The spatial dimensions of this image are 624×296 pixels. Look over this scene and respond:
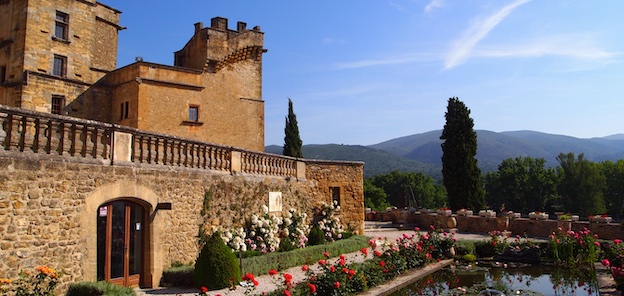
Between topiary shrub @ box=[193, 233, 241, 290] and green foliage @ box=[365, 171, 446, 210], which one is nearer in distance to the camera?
topiary shrub @ box=[193, 233, 241, 290]

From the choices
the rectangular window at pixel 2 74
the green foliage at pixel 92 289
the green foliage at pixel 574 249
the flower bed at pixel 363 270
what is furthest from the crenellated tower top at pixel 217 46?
the green foliage at pixel 574 249

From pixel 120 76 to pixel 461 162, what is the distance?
22331 millimetres

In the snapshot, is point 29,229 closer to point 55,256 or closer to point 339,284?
point 55,256

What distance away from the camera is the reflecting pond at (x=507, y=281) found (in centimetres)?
1213

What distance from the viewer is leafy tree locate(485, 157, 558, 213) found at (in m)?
63.5

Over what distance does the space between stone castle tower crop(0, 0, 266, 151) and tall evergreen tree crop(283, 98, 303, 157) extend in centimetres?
763

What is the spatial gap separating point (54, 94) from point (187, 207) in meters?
15.3

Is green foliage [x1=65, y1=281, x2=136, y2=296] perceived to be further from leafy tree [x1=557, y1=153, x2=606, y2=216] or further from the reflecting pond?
leafy tree [x1=557, y1=153, x2=606, y2=216]

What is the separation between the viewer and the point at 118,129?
10.4m

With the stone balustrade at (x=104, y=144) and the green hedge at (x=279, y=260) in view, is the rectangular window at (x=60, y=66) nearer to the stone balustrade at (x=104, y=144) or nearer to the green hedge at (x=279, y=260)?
the stone balustrade at (x=104, y=144)

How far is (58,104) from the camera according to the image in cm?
2386

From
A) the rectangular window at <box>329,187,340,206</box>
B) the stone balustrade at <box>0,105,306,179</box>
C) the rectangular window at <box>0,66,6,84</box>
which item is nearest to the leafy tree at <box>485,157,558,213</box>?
the rectangular window at <box>329,187,340,206</box>

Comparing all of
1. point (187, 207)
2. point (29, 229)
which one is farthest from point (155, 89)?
point (29, 229)

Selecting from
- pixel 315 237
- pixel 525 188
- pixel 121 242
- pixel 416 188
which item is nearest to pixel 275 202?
pixel 315 237
